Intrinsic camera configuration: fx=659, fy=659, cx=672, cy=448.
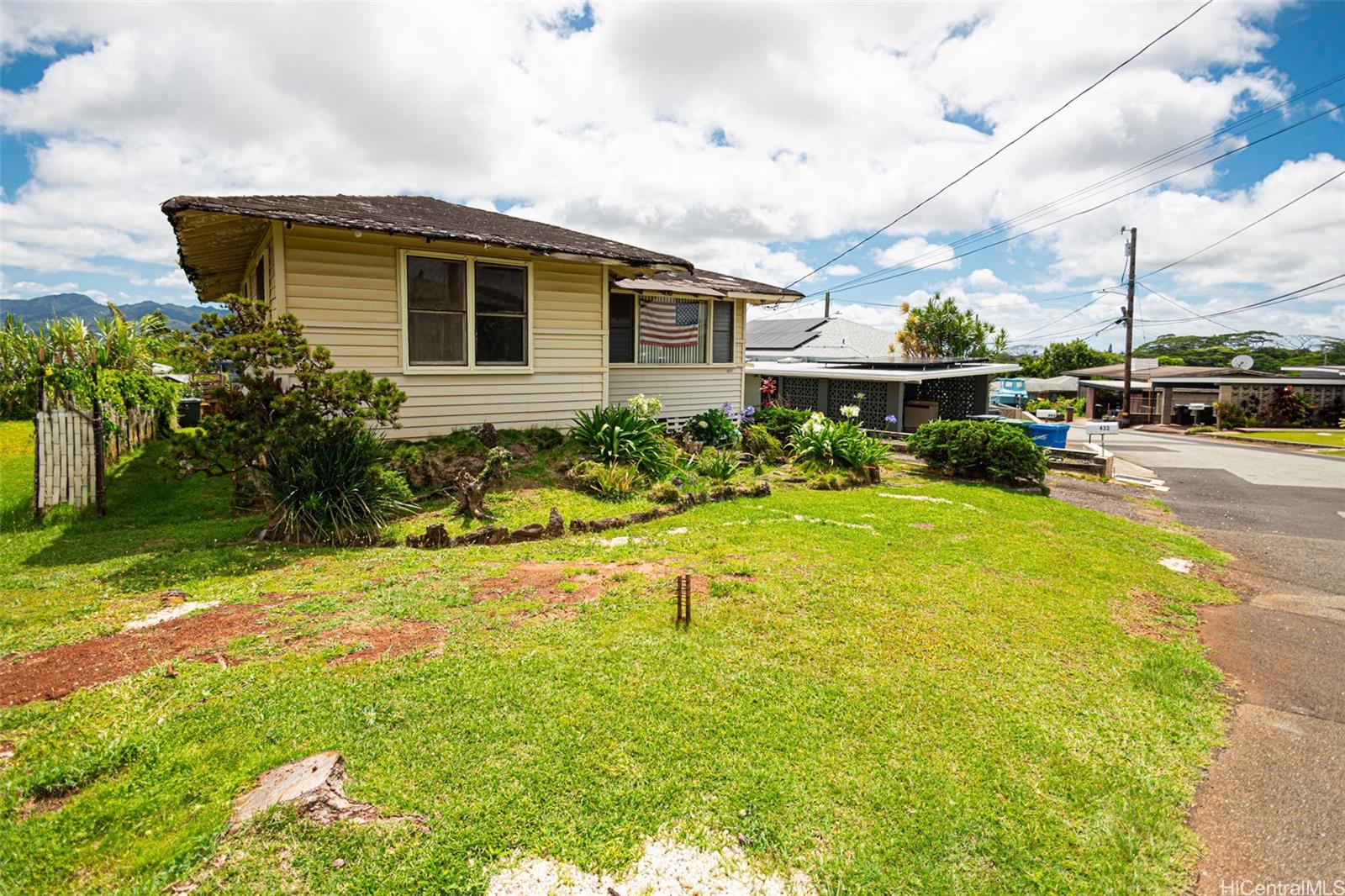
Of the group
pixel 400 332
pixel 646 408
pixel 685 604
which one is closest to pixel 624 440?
pixel 646 408

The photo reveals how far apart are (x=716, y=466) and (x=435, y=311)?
487 cm

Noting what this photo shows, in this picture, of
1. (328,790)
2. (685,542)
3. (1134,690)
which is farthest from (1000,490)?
(328,790)

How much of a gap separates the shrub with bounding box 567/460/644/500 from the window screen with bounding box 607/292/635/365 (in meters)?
4.69

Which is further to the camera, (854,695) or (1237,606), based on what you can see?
(1237,606)

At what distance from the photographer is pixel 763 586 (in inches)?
233

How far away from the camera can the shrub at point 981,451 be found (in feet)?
41.0

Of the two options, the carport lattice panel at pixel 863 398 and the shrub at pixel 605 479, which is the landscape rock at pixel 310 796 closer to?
the shrub at pixel 605 479

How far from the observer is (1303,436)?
27531 mm

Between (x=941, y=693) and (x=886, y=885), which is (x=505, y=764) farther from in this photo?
(x=941, y=693)

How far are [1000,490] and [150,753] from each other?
12.5 metres

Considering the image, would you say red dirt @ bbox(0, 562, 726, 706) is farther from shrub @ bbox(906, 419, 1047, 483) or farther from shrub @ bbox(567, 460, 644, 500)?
shrub @ bbox(906, 419, 1047, 483)

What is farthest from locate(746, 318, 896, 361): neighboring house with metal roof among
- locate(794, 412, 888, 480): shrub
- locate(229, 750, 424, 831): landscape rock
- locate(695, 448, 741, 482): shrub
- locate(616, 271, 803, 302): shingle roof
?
locate(229, 750, 424, 831): landscape rock

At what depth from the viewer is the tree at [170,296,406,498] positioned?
6.68m

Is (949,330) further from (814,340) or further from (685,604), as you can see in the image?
(685,604)
